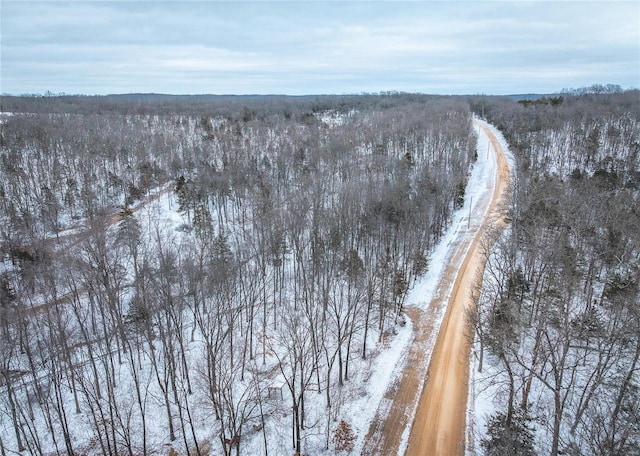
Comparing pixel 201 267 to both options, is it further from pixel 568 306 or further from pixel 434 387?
pixel 568 306

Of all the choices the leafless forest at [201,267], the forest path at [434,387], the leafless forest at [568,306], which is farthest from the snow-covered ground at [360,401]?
the leafless forest at [568,306]

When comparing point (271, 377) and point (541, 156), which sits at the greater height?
point (541, 156)

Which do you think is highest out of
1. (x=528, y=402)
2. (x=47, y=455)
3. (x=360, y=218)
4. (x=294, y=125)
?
(x=294, y=125)

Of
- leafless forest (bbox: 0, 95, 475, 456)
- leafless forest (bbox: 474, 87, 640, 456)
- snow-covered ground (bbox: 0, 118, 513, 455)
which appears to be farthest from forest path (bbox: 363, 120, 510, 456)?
leafless forest (bbox: 0, 95, 475, 456)

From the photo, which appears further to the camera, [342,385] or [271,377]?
[271,377]

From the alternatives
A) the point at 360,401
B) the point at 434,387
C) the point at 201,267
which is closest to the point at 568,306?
the point at 434,387

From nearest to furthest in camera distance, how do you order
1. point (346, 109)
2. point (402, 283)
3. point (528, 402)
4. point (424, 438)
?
point (424, 438) → point (528, 402) → point (402, 283) → point (346, 109)

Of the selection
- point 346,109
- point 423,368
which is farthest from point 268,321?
point 346,109

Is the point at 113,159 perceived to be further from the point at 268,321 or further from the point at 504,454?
the point at 504,454
